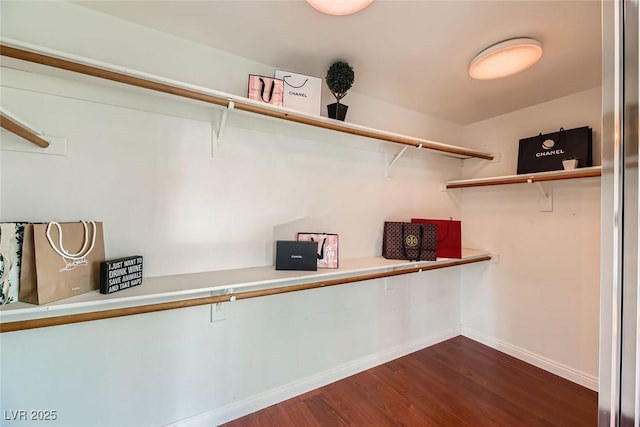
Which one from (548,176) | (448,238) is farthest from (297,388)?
(548,176)

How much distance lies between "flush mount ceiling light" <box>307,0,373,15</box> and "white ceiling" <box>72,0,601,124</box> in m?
0.12

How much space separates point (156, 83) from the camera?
1.09 m

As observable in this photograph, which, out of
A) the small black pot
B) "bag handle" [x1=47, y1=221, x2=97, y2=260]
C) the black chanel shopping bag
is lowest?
"bag handle" [x1=47, y1=221, x2=97, y2=260]

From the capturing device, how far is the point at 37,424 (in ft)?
3.55

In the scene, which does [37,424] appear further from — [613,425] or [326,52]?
[326,52]

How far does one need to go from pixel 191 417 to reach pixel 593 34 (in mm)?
2808

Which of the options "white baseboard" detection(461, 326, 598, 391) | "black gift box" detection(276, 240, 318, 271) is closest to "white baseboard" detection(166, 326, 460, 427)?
"white baseboard" detection(461, 326, 598, 391)

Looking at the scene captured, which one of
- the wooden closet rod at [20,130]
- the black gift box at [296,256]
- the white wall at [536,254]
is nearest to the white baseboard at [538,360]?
the white wall at [536,254]

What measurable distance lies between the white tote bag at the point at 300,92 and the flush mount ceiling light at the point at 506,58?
2.98ft

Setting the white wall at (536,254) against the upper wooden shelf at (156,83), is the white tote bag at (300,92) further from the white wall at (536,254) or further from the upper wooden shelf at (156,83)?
the white wall at (536,254)

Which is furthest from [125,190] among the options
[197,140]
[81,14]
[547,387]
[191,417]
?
[547,387]

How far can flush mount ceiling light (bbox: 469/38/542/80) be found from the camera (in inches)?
50.8

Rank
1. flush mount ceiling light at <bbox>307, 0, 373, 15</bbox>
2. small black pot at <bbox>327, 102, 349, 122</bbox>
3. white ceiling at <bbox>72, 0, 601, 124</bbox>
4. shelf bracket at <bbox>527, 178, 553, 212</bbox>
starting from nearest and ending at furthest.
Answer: flush mount ceiling light at <bbox>307, 0, 373, 15</bbox>
white ceiling at <bbox>72, 0, 601, 124</bbox>
small black pot at <bbox>327, 102, 349, 122</bbox>
shelf bracket at <bbox>527, 178, 553, 212</bbox>

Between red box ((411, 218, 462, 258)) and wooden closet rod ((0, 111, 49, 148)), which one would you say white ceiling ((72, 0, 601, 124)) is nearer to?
wooden closet rod ((0, 111, 49, 148))
